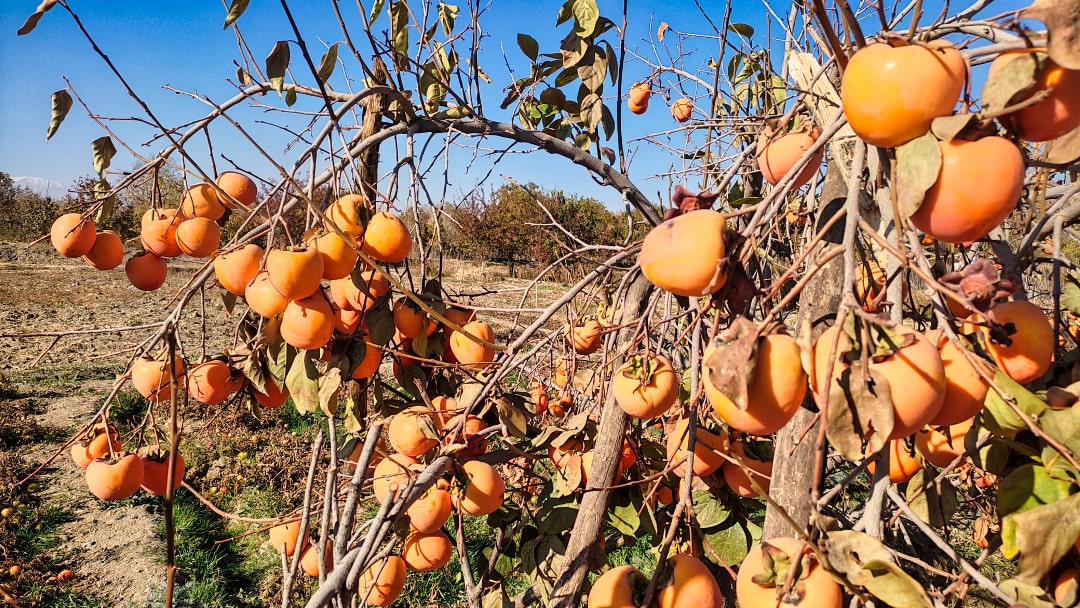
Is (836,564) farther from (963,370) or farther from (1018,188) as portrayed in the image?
(1018,188)

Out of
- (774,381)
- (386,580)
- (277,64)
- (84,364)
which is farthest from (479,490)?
(84,364)

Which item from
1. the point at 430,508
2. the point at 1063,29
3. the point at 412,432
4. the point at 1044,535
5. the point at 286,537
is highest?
the point at 1063,29

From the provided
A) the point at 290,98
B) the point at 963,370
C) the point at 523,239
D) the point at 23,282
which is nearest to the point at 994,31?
the point at 963,370

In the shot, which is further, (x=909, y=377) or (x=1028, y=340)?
(x=1028, y=340)

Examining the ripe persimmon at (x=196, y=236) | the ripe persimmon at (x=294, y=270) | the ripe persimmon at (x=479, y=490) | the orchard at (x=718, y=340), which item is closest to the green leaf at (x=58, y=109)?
the orchard at (x=718, y=340)

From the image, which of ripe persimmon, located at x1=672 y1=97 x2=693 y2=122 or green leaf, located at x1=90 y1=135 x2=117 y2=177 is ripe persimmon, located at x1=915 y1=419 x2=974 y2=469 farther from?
ripe persimmon, located at x1=672 y1=97 x2=693 y2=122

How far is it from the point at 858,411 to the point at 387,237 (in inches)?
37.9

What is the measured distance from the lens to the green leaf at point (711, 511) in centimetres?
128

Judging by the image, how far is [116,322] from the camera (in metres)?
8.12

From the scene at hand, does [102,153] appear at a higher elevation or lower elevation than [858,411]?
higher

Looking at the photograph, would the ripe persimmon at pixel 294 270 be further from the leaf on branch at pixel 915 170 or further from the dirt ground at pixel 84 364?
the leaf on branch at pixel 915 170

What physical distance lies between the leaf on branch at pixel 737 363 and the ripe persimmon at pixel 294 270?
2.70 ft

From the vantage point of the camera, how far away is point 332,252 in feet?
3.80

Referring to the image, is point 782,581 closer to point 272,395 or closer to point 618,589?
point 618,589
